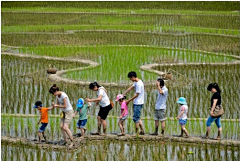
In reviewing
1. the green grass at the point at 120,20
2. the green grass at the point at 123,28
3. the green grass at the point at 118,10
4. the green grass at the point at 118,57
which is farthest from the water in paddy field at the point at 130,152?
the green grass at the point at 118,10

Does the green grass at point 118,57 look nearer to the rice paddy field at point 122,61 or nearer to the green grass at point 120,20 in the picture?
the rice paddy field at point 122,61

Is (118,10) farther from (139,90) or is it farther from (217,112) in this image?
(217,112)

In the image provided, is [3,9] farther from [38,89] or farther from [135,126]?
[135,126]

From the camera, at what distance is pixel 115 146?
7.92 meters

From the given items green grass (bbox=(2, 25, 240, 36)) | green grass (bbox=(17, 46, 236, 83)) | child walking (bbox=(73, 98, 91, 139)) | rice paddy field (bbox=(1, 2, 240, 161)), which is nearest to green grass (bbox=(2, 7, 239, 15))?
rice paddy field (bbox=(1, 2, 240, 161))

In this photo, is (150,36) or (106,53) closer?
(106,53)

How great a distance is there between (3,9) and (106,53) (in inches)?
385

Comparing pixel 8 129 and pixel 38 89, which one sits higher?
pixel 38 89

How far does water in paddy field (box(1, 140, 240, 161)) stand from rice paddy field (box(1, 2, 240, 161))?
0.01m

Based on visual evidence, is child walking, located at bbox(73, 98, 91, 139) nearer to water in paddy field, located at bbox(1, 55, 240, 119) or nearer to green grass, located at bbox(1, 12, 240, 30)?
water in paddy field, located at bbox(1, 55, 240, 119)

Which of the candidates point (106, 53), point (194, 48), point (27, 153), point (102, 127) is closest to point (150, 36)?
point (194, 48)

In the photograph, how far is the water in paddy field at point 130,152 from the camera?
7414 mm

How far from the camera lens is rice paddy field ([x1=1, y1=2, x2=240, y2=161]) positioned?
7918 mm

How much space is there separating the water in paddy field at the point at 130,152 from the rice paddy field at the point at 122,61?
1 cm
